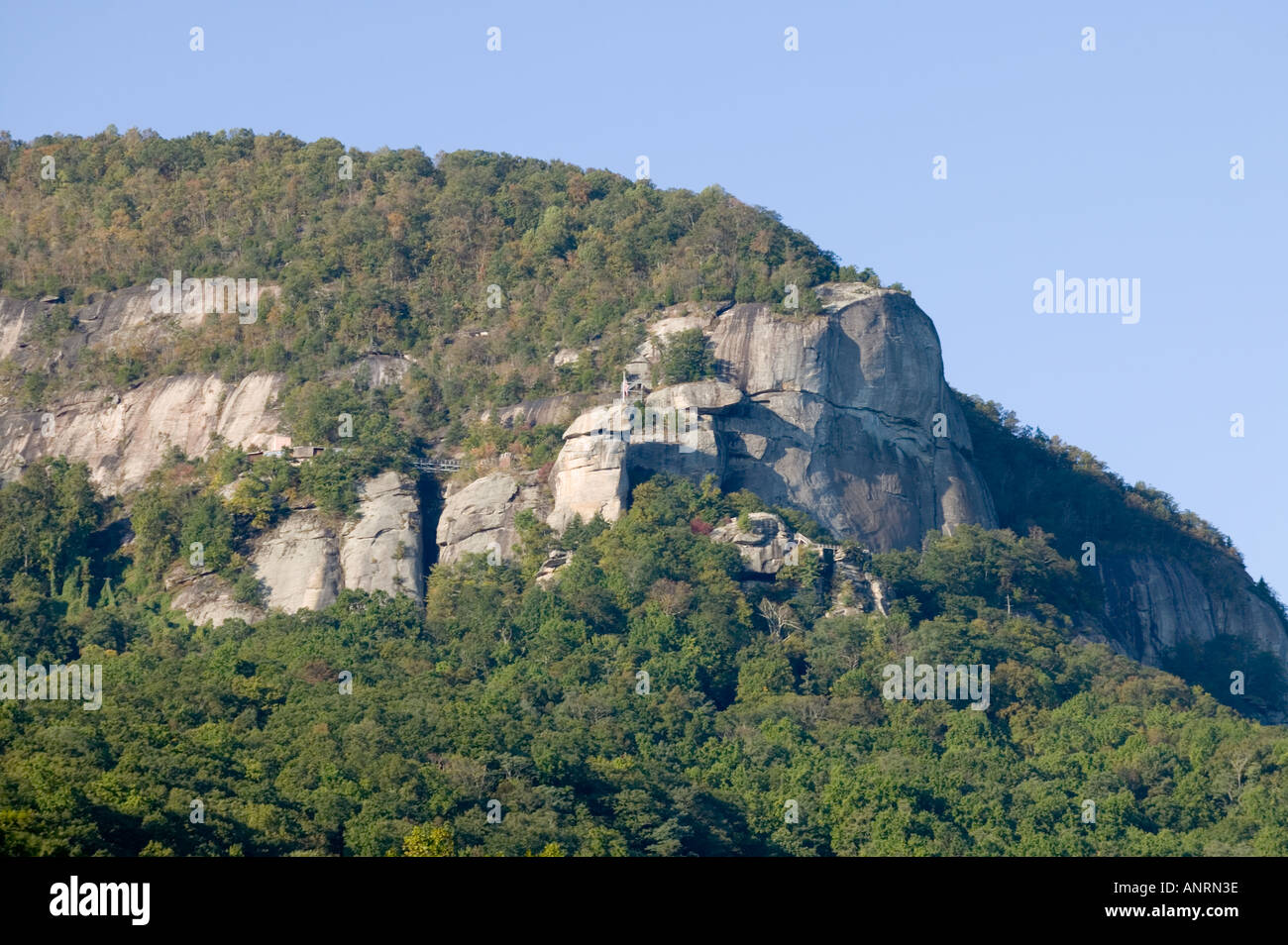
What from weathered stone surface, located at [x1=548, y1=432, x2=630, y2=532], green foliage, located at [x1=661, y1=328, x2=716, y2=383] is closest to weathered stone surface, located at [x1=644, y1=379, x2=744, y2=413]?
green foliage, located at [x1=661, y1=328, x2=716, y2=383]

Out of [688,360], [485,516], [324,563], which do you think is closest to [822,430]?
[688,360]

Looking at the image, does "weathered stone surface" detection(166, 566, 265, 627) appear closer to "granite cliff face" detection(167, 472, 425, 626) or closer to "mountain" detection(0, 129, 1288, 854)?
"granite cliff face" detection(167, 472, 425, 626)

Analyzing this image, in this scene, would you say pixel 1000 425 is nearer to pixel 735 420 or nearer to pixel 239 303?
pixel 735 420

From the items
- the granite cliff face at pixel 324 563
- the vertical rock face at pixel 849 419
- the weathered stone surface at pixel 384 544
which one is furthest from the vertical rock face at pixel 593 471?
the granite cliff face at pixel 324 563

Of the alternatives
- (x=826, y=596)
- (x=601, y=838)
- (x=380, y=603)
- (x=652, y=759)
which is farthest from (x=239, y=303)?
(x=601, y=838)

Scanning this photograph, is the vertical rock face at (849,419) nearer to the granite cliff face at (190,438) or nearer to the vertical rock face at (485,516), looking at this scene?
the vertical rock face at (485,516)

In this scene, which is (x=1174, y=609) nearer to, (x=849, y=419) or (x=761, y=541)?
(x=849, y=419)
